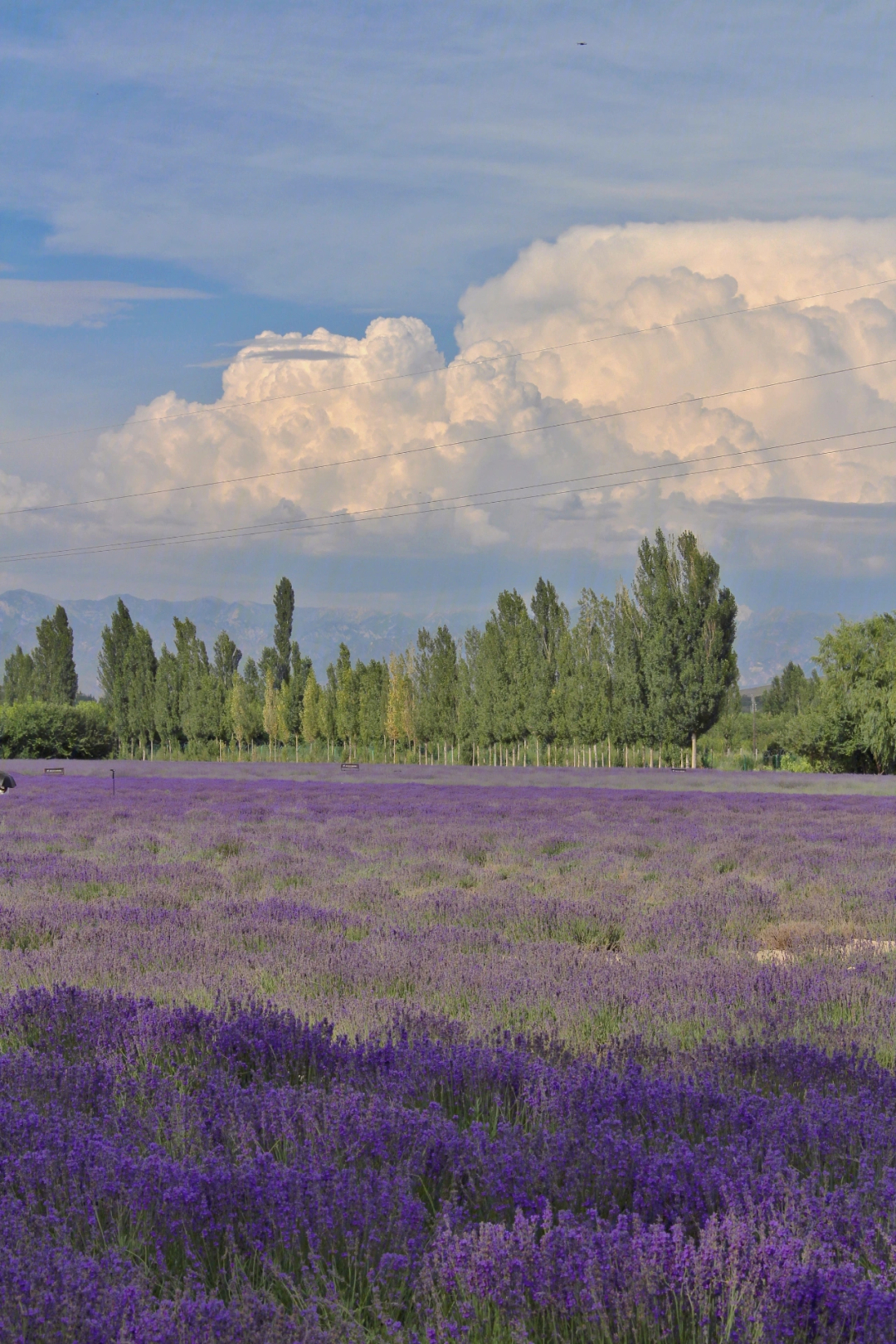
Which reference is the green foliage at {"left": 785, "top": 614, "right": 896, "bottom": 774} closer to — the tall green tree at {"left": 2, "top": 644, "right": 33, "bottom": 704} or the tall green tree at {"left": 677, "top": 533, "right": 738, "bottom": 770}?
the tall green tree at {"left": 677, "top": 533, "right": 738, "bottom": 770}

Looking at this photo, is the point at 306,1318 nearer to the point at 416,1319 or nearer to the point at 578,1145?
the point at 416,1319

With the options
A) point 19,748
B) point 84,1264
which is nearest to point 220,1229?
point 84,1264

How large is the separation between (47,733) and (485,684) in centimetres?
2676

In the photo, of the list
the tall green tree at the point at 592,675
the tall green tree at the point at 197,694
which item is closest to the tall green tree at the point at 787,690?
the tall green tree at the point at 592,675

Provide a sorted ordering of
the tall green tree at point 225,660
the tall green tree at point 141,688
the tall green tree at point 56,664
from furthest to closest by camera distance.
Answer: the tall green tree at point 56,664 < the tall green tree at point 225,660 < the tall green tree at point 141,688

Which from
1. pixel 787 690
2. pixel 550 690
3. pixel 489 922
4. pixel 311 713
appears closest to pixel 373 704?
pixel 311 713

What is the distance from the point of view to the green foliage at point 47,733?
62500 mm

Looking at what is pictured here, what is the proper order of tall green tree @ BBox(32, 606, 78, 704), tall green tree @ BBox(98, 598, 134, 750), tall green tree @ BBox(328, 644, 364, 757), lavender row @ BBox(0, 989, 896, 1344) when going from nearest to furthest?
lavender row @ BBox(0, 989, 896, 1344)
tall green tree @ BBox(328, 644, 364, 757)
tall green tree @ BBox(98, 598, 134, 750)
tall green tree @ BBox(32, 606, 78, 704)

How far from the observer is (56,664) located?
79.0 metres

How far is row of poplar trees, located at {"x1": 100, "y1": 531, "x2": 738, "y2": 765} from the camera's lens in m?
49.2

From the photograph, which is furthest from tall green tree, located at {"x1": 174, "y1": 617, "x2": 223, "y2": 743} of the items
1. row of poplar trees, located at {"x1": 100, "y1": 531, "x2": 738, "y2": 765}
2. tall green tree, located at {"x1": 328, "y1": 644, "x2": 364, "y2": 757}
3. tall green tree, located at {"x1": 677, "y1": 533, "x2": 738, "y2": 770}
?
tall green tree, located at {"x1": 677, "y1": 533, "x2": 738, "y2": 770}

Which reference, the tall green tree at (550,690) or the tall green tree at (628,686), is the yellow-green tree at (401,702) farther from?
the tall green tree at (628,686)

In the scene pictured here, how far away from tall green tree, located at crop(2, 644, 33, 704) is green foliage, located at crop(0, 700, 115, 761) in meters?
12.8

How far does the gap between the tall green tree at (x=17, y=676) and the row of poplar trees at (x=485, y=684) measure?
27.1 feet
